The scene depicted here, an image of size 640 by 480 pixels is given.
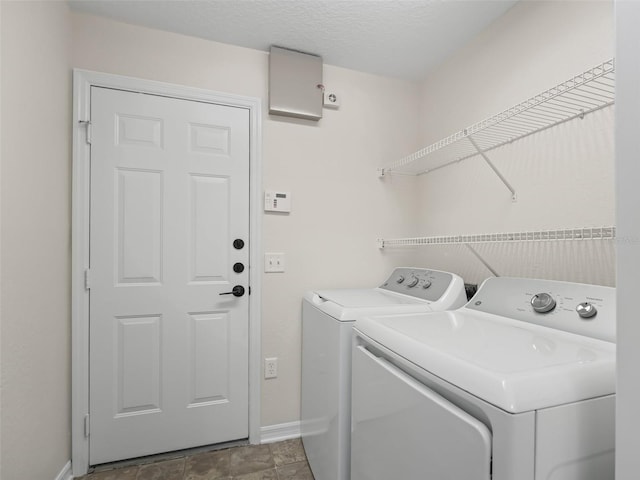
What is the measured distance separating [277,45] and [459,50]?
1.14 m

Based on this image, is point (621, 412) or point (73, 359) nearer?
point (621, 412)

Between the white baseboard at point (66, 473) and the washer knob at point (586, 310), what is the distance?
231 cm

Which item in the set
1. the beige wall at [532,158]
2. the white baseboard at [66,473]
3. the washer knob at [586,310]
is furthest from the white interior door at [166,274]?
the washer knob at [586,310]

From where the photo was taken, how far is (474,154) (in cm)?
179

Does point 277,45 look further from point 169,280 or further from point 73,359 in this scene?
point 73,359

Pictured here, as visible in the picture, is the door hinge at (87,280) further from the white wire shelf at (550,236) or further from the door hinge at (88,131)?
the white wire shelf at (550,236)

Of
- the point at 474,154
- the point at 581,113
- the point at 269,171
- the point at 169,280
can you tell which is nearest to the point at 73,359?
the point at 169,280

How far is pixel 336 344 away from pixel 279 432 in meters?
1.01

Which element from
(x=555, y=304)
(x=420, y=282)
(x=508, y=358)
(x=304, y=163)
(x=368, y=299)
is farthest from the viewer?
(x=304, y=163)

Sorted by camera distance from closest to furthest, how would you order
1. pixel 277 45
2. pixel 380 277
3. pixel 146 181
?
pixel 146 181
pixel 277 45
pixel 380 277

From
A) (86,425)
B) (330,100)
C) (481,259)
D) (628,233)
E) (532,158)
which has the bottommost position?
(86,425)

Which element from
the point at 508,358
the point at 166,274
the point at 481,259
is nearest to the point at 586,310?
the point at 508,358

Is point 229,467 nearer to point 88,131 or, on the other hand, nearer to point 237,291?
point 237,291

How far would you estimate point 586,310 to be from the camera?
943 millimetres
